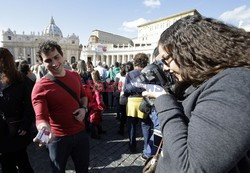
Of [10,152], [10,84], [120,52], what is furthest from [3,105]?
[120,52]

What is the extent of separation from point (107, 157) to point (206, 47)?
3.28m

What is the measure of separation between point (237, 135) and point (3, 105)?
258 centimetres

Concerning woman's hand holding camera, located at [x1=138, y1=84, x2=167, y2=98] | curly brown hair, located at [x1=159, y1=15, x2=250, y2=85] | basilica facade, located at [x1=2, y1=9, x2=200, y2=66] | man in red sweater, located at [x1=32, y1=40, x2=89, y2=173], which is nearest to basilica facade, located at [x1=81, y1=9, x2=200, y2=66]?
basilica facade, located at [x1=2, y1=9, x2=200, y2=66]

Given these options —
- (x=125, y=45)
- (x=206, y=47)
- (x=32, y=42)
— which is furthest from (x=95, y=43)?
(x=206, y=47)

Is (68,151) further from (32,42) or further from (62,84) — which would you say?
(32,42)

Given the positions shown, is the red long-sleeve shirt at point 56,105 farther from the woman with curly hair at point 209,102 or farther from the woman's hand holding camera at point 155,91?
the woman with curly hair at point 209,102

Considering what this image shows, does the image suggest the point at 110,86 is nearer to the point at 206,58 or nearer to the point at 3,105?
the point at 3,105

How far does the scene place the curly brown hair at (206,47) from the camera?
0.75m

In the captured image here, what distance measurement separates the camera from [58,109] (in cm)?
192

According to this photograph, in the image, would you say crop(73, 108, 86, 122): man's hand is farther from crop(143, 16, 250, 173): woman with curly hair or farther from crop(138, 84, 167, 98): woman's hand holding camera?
crop(143, 16, 250, 173): woman with curly hair

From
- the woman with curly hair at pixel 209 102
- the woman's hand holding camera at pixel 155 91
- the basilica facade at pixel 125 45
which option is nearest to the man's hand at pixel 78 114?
the woman's hand holding camera at pixel 155 91

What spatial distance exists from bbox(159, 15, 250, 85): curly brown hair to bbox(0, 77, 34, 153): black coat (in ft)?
7.17

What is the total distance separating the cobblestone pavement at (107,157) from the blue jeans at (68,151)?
3.52ft

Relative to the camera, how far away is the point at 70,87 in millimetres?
2053
